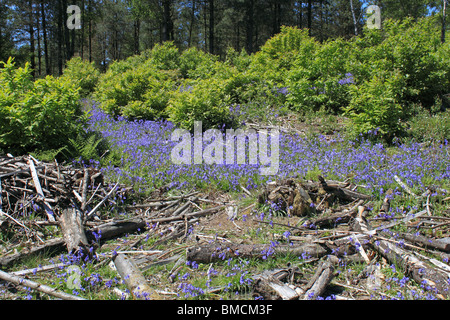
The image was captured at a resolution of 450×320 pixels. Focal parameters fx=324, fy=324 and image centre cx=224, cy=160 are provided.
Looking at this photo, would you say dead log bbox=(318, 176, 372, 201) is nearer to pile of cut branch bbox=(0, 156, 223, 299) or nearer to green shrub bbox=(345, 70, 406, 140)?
pile of cut branch bbox=(0, 156, 223, 299)

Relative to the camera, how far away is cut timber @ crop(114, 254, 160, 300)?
2654 mm

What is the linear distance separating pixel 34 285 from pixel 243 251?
186cm

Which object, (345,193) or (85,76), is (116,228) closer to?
(345,193)

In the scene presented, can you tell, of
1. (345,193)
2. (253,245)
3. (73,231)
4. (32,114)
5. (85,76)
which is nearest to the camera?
(253,245)

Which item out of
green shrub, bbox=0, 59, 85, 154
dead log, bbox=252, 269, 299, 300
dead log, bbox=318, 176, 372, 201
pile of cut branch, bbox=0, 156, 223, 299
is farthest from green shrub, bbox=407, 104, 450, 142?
green shrub, bbox=0, 59, 85, 154

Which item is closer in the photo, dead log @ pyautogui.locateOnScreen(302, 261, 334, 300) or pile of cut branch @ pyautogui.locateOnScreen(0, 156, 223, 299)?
dead log @ pyautogui.locateOnScreen(302, 261, 334, 300)

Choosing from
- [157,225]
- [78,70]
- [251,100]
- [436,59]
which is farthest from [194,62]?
[157,225]

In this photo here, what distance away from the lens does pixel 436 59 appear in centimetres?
860

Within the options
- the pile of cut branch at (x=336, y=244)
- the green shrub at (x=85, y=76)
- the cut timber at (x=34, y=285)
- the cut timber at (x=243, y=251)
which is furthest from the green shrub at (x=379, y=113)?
the green shrub at (x=85, y=76)

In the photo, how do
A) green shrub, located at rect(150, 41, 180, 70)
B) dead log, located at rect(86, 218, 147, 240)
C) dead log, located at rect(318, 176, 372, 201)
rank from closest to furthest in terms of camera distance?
dead log, located at rect(86, 218, 147, 240), dead log, located at rect(318, 176, 372, 201), green shrub, located at rect(150, 41, 180, 70)

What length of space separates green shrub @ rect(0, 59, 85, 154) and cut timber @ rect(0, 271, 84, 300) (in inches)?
122

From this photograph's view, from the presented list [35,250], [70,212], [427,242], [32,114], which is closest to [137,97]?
[32,114]

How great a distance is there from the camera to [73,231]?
354cm
